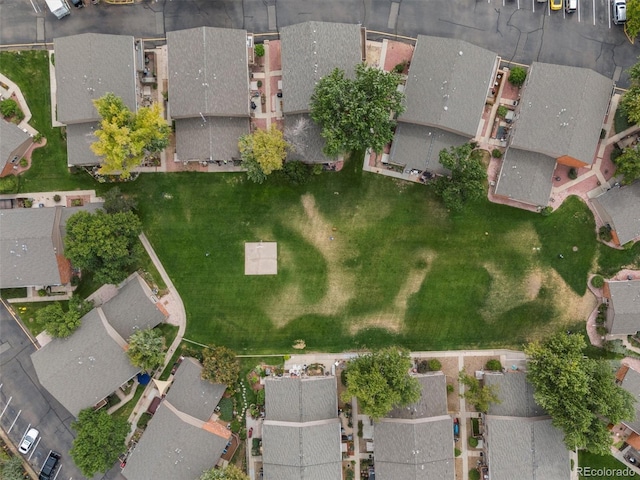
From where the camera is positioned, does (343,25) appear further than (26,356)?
No

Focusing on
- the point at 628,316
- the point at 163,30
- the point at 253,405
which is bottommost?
the point at 253,405

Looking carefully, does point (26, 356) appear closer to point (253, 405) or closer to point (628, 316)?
point (253, 405)

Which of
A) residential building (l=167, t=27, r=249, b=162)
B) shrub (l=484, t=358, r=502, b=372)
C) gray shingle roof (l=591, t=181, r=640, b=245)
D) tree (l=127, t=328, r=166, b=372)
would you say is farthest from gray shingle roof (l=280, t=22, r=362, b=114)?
shrub (l=484, t=358, r=502, b=372)

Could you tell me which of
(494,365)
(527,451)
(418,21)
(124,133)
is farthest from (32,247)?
(527,451)

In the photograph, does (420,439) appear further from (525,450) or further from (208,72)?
(208,72)

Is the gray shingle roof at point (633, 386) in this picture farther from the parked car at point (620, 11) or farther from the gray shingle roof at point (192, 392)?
the gray shingle roof at point (192, 392)

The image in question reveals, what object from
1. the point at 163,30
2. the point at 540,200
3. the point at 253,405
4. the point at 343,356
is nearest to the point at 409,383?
the point at 343,356
